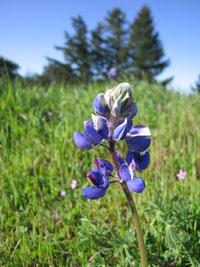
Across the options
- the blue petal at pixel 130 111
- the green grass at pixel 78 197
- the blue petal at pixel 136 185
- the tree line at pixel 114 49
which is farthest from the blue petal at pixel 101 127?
the tree line at pixel 114 49

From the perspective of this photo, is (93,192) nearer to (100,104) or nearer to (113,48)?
(100,104)

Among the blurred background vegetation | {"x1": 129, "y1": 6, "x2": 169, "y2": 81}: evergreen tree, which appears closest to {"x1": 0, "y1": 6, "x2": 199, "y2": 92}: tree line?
{"x1": 129, "y1": 6, "x2": 169, "y2": 81}: evergreen tree

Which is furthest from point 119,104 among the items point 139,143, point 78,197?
point 78,197

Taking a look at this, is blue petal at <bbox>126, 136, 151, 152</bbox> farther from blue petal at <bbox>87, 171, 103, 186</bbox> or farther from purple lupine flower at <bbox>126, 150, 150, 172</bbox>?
blue petal at <bbox>87, 171, 103, 186</bbox>

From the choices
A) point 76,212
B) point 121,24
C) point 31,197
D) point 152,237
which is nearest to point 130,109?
point 152,237

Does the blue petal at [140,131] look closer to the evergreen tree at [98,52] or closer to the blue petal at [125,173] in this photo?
the blue petal at [125,173]

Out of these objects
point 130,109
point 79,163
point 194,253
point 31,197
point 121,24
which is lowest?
point 194,253

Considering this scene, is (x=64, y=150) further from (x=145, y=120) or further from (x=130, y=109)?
(x=130, y=109)
